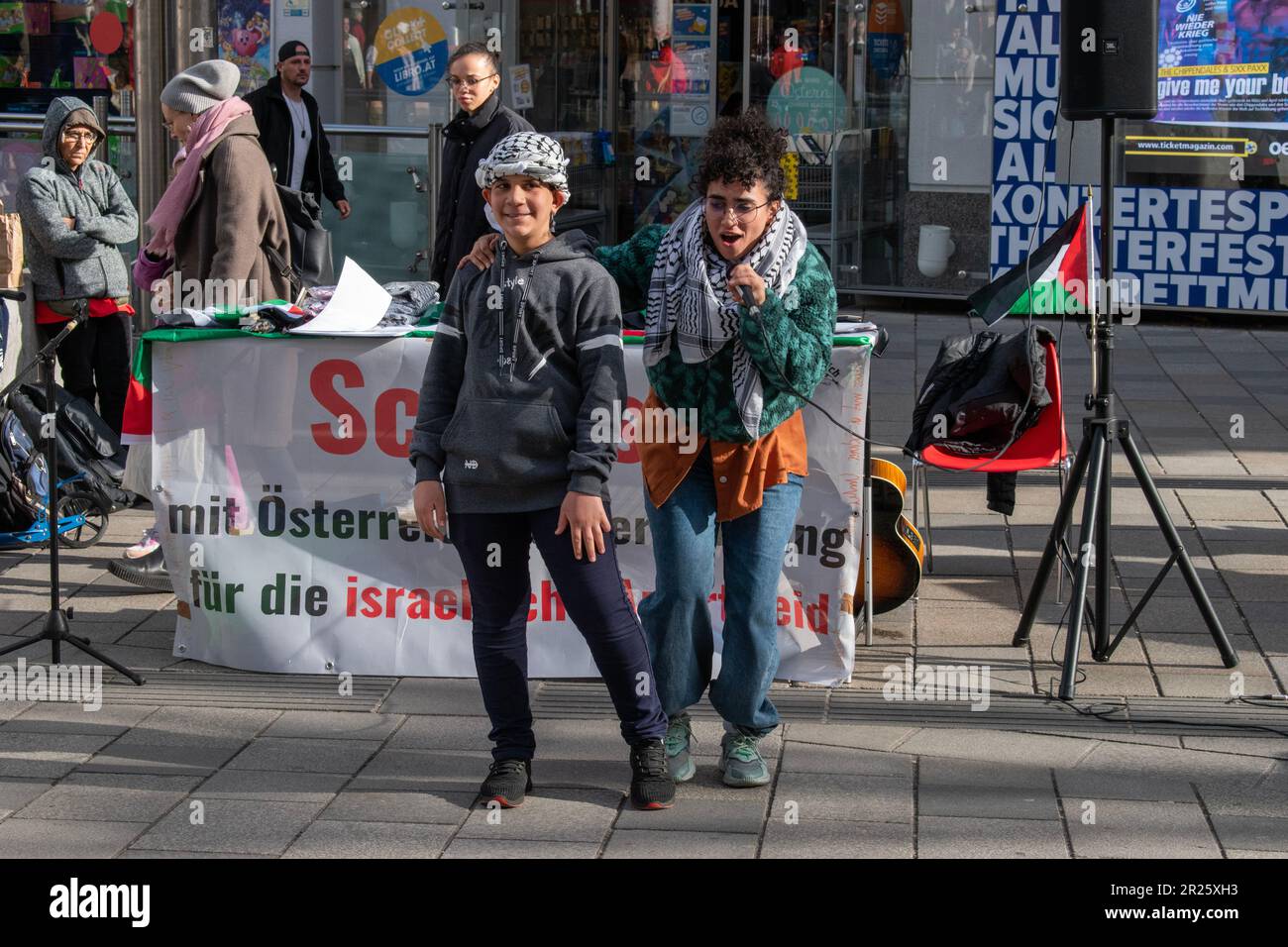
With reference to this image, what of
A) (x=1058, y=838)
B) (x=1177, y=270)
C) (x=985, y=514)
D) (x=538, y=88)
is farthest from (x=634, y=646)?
(x=538, y=88)

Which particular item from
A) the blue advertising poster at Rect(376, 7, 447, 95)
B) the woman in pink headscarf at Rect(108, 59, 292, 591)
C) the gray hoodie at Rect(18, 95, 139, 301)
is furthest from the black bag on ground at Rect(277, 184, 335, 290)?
the blue advertising poster at Rect(376, 7, 447, 95)

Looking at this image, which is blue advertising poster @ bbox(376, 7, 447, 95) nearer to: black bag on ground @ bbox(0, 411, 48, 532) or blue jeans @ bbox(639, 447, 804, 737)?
black bag on ground @ bbox(0, 411, 48, 532)

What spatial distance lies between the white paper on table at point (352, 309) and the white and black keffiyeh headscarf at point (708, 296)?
58.8 inches

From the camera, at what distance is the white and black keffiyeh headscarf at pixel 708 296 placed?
4.56 meters

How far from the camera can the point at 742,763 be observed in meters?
4.83

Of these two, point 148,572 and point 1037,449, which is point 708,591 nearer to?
point 1037,449

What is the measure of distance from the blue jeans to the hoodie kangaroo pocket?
370 millimetres

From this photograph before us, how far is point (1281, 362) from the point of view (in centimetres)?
1187

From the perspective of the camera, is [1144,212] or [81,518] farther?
[1144,212]

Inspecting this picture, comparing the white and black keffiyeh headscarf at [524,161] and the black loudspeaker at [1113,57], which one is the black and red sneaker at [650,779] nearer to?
the white and black keffiyeh headscarf at [524,161]

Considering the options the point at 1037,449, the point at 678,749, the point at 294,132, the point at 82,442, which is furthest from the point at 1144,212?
the point at 678,749

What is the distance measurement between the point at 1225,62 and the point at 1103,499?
27.1 feet

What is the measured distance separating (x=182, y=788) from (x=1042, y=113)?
33.8ft

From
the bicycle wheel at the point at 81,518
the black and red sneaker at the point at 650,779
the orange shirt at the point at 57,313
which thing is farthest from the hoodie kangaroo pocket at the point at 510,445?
the orange shirt at the point at 57,313
